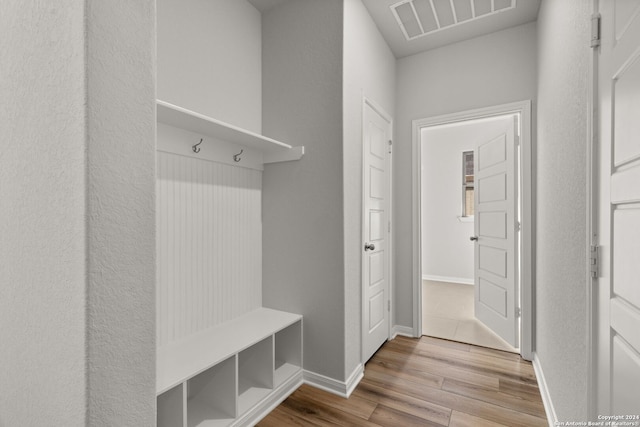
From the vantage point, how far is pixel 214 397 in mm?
1670

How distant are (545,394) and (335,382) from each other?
131cm

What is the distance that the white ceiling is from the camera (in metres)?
2.28

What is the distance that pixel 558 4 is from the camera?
1.59 m

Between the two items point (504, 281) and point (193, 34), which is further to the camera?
point (504, 281)

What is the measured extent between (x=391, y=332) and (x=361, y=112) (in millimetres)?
2017

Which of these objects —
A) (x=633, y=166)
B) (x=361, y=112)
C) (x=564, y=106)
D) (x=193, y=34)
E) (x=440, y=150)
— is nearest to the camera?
(x=633, y=166)

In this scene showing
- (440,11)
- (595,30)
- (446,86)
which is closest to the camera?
(595,30)

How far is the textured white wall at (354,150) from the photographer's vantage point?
2.01 m
